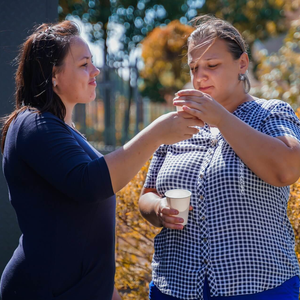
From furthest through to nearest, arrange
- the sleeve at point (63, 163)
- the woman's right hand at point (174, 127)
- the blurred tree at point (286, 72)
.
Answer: the blurred tree at point (286, 72) < the woman's right hand at point (174, 127) < the sleeve at point (63, 163)

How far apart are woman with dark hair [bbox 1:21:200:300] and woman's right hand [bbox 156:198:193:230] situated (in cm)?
24

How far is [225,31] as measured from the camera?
6.61 feet

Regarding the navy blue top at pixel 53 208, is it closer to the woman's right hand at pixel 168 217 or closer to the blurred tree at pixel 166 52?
the woman's right hand at pixel 168 217

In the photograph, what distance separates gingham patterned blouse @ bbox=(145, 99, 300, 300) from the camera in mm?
1692

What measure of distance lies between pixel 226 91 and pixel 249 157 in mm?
451

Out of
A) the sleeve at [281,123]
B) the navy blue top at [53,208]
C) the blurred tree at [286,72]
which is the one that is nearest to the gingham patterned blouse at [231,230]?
the sleeve at [281,123]

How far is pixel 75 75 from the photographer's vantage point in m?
1.85

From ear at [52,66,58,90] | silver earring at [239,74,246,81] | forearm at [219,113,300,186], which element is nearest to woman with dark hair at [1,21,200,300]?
ear at [52,66,58,90]

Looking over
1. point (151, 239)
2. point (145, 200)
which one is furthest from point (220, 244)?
point (151, 239)

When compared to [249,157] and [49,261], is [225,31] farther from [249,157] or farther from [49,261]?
[49,261]

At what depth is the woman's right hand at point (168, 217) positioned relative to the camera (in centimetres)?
176

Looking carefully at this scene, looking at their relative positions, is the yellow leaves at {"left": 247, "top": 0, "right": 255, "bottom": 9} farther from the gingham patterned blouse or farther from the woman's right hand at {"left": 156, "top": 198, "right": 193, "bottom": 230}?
the woman's right hand at {"left": 156, "top": 198, "right": 193, "bottom": 230}

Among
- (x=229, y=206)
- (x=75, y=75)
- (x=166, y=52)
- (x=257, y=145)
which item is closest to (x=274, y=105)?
(x=257, y=145)

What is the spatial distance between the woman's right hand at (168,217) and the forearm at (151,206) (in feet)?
0.17
